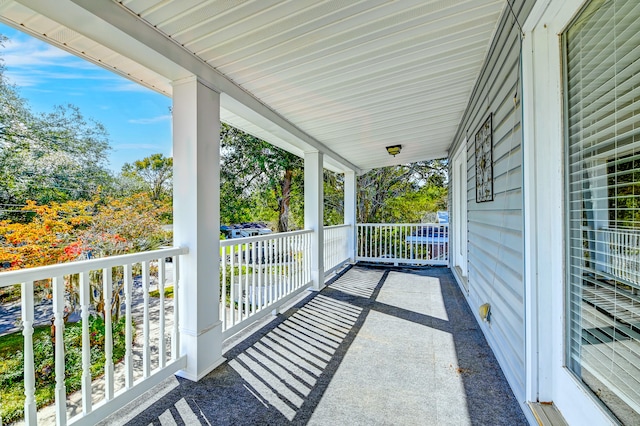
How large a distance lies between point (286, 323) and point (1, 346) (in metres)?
3.41

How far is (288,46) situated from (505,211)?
2.00 m

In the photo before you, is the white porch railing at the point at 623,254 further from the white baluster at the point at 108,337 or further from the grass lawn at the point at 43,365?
the grass lawn at the point at 43,365

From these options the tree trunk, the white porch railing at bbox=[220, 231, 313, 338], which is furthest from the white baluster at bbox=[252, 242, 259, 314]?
the tree trunk

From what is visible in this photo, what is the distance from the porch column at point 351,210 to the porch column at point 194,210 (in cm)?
492

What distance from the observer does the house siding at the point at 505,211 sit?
1789mm

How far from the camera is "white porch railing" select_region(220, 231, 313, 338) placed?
8.92 ft

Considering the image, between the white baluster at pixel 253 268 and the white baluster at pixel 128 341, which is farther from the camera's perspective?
the white baluster at pixel 253 268

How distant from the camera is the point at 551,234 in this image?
59.8 inches

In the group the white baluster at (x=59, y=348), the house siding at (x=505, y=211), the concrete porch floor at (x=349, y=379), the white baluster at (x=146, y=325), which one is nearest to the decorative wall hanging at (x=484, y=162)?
the house siding at (x=505, y=211)

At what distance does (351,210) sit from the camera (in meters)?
7.01

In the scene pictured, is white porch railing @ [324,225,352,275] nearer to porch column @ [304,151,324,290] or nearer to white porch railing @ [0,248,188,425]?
porch column @ [304,151,324,290]

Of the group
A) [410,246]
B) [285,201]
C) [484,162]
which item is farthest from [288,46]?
[285,201]

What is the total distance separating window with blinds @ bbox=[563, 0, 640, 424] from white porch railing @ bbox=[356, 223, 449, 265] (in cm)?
531

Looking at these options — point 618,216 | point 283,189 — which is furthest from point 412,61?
point 283,189
